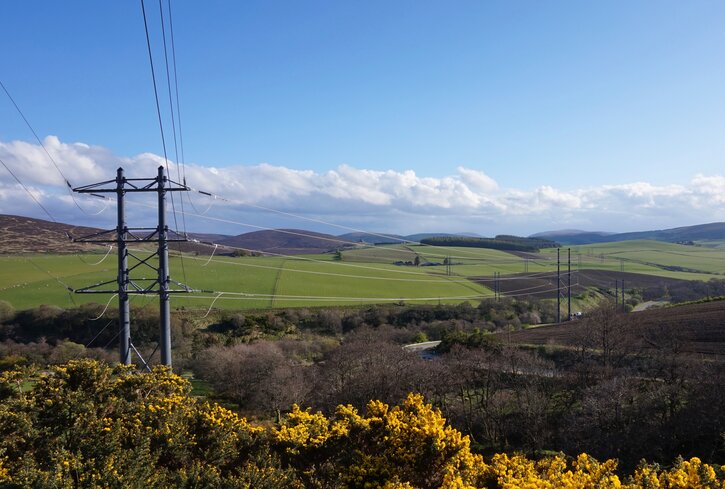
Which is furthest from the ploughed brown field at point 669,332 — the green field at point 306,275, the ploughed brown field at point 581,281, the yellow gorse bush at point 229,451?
the ploughed brown field at point 581,281

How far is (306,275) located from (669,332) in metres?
57.4

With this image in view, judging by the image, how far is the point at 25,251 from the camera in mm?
78250

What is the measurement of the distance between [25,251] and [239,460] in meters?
81.7

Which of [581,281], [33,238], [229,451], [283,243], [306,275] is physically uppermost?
[33,238]

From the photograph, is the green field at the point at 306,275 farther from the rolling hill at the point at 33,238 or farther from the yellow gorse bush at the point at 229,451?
the yellow gorse bush at the point at 229,451

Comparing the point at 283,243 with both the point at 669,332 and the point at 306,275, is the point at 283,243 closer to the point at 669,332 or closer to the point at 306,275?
the point at 306,275

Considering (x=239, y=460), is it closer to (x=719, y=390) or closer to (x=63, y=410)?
(x=63, y=410)

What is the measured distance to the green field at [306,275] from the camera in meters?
65.9

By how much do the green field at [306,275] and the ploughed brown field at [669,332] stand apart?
1062 inches

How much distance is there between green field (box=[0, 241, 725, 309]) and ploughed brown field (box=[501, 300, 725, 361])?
27.0 m

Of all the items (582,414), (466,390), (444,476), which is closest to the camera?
(444,476)

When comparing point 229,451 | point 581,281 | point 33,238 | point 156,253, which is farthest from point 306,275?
point 229,451

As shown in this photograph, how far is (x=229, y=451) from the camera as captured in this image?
38.9 feet

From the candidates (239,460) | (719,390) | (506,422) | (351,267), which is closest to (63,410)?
(239,460)
